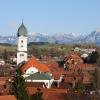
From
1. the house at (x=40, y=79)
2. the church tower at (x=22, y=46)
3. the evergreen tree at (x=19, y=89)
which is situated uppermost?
the church tower at (x=22, y=46)

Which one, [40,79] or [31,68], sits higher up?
[31,68]

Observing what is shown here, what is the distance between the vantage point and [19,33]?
85.7 m

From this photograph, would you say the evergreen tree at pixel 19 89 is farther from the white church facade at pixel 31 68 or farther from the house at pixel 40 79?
the house at pixel 40 79

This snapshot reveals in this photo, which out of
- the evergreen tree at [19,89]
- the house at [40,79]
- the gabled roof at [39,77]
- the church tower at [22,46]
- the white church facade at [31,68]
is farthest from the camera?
the church tower at [22,46]

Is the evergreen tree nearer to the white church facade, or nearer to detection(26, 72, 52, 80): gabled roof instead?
the white church facade

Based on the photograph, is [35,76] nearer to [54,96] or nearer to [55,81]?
[55,81]

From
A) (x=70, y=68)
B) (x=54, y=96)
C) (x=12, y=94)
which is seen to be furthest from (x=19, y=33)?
(x=12, y=94)

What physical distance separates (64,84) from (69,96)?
21945 mm

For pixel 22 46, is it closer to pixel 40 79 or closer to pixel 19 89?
pixel 40 79

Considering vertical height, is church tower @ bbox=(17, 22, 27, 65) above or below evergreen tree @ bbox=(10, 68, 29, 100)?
above

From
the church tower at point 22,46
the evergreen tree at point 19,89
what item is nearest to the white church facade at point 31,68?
the church tower at point 22,46

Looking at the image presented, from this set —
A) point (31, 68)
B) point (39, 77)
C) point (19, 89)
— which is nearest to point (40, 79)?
point (39, 77)

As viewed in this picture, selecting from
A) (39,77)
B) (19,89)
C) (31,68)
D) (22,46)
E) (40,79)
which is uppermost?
(22,46)

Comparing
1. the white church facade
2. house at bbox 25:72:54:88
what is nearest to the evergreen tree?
the white church facade
